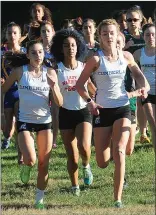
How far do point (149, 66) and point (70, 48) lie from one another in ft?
5.29

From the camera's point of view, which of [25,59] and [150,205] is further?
[25,59]

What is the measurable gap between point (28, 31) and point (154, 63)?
3.13 m

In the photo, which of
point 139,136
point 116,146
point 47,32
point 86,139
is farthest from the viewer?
point 139,136

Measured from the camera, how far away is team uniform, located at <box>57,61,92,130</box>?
33.0 ft

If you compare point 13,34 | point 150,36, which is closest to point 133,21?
point 150,36

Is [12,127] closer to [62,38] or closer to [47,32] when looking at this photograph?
[47,32]

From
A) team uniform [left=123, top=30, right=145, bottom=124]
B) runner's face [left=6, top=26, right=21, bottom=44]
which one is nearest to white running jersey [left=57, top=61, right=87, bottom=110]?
team uniform [left=123, top=30, right=145, bottom=124]

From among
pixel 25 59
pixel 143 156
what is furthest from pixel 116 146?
pixel 143 156

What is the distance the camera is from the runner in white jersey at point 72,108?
33.0 feet

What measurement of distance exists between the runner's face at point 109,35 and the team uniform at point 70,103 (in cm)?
79

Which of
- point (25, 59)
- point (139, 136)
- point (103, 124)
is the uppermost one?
point (25, 59)

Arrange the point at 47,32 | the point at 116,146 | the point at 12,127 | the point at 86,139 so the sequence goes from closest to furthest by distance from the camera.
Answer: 1. the point at 116,146
2. the point at 86,139
3. the point at 47,32
4. the point at 12,127

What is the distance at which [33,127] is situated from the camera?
9656 millimetres

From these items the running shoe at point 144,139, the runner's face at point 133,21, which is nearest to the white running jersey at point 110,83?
the runner's face at point 133,21
